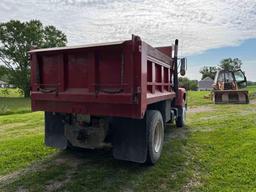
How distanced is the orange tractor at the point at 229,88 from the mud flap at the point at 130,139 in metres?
14.8

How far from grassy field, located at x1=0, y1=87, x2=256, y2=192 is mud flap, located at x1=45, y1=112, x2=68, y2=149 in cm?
33

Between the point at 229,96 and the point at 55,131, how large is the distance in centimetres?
1531

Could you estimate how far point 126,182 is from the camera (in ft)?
14.4

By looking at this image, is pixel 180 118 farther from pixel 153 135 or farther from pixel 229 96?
pixel 229 96

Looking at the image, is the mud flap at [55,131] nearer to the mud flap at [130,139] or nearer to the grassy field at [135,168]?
the grassy field at [135,168]

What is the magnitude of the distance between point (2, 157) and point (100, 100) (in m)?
2.74

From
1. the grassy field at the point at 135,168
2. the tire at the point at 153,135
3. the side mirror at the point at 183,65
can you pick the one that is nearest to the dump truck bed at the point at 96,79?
the tire at the point at 153,135

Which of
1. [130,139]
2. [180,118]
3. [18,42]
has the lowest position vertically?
[180,118]

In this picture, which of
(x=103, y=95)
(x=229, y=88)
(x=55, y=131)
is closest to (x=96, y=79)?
(x=103, y=95)

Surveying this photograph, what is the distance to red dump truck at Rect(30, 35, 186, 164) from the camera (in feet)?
13.6

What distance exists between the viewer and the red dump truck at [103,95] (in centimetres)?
415

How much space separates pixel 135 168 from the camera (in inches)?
197

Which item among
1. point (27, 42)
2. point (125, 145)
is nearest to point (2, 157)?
point (125, 145)

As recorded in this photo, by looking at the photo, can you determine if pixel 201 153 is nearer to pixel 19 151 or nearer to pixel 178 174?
pixel 178 174
